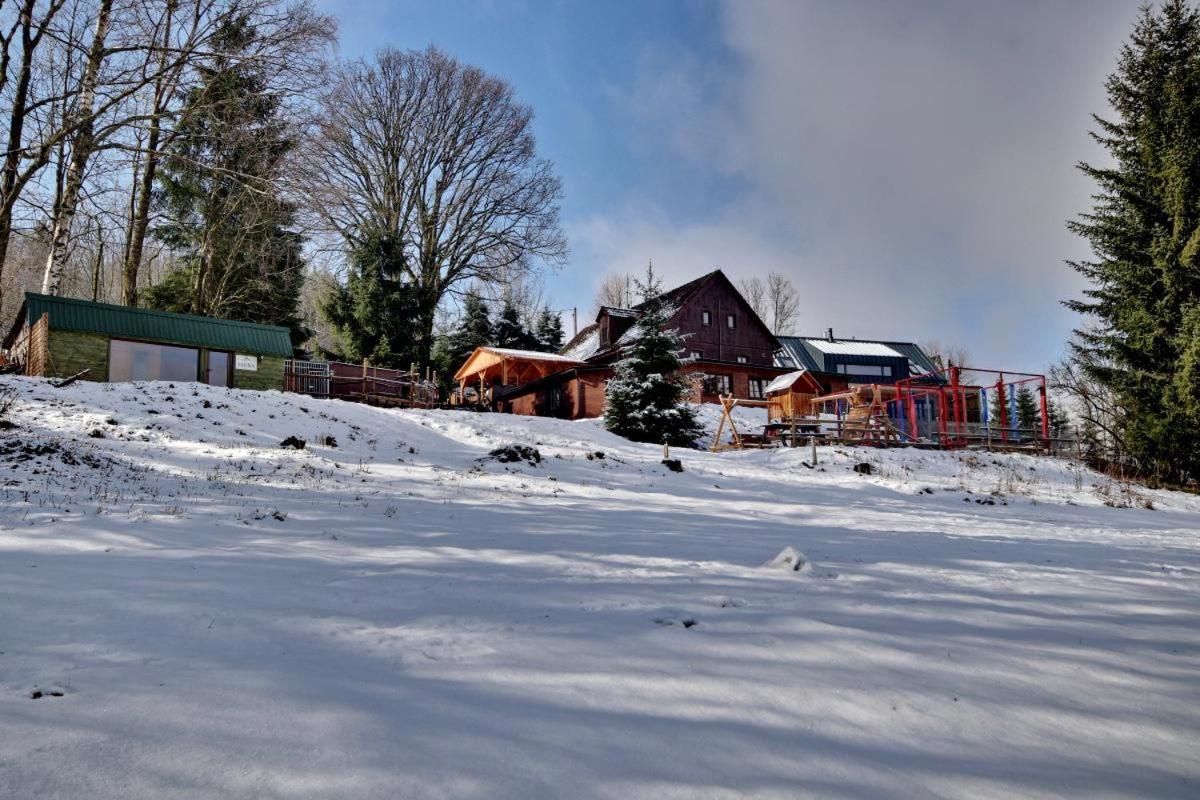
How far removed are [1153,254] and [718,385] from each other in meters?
18.7

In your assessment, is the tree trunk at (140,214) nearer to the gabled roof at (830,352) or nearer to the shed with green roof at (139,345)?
the shed with green roof at (139,345)

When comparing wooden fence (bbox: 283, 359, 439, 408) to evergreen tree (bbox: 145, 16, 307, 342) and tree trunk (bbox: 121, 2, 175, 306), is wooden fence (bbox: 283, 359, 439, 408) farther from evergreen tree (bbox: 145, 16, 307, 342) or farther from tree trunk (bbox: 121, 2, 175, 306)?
tree trunk (bbox: 121, 2, 175, 306)

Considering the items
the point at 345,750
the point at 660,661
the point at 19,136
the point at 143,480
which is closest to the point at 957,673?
the point at 660,661

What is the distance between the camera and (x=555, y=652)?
10.3 feet

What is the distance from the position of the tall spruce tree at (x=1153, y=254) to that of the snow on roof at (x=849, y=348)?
71.1 feet

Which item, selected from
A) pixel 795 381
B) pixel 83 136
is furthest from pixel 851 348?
pixel 83 136

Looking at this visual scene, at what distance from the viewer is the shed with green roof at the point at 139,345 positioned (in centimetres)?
1725

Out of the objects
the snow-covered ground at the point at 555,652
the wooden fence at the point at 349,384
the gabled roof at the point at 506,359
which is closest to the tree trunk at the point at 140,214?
the wooden fence at the point at 349,384

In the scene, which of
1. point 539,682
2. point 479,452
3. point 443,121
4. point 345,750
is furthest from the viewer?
point 443,121

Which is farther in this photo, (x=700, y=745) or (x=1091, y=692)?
(x=1091, y=692)

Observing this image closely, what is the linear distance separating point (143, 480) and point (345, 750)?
754cm

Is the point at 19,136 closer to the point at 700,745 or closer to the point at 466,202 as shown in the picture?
the point at 700,745

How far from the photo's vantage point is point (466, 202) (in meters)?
33.2

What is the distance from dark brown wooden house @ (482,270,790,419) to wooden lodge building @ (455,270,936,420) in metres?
0.06
